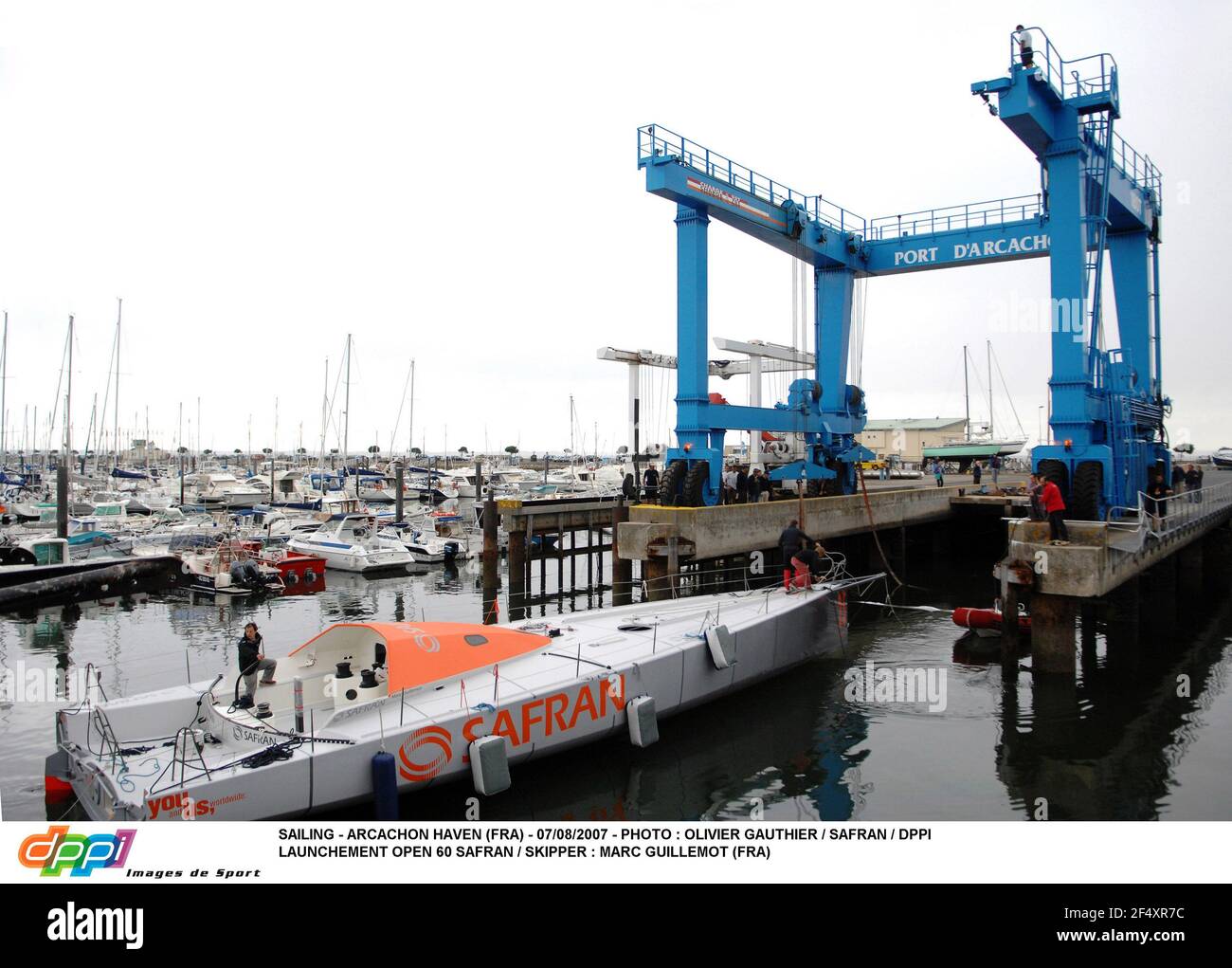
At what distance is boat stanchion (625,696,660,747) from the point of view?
10.8 m

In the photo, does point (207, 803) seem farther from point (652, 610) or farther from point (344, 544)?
point (344, 544)

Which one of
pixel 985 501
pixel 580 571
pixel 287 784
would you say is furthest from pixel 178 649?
pixel 985 501

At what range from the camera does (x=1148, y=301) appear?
2500 centimetres

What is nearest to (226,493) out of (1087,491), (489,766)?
(1087,491)

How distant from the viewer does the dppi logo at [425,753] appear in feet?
Result: 29.0

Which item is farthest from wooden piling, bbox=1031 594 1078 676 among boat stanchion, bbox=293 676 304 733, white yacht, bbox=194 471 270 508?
Result: white yacht, bbox=194 471 270 508

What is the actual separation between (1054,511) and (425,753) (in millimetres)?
11559

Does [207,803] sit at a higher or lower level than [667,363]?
lower

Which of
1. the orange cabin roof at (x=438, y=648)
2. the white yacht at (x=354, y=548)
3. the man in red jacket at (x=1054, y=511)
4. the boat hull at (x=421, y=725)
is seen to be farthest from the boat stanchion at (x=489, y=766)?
the white yacht at (x=354, y=548)

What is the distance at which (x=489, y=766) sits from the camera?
9070mm

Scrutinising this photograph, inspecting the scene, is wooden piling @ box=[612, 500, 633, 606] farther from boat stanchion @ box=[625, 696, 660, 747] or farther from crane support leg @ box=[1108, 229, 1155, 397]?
crane support leg @ box=[1108, 229, 1155, 397]

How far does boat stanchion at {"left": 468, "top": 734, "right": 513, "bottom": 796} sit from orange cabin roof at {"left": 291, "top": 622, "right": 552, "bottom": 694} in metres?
1.40

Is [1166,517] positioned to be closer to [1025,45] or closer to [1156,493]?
[1156,493]

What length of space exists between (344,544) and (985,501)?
24025 mm
